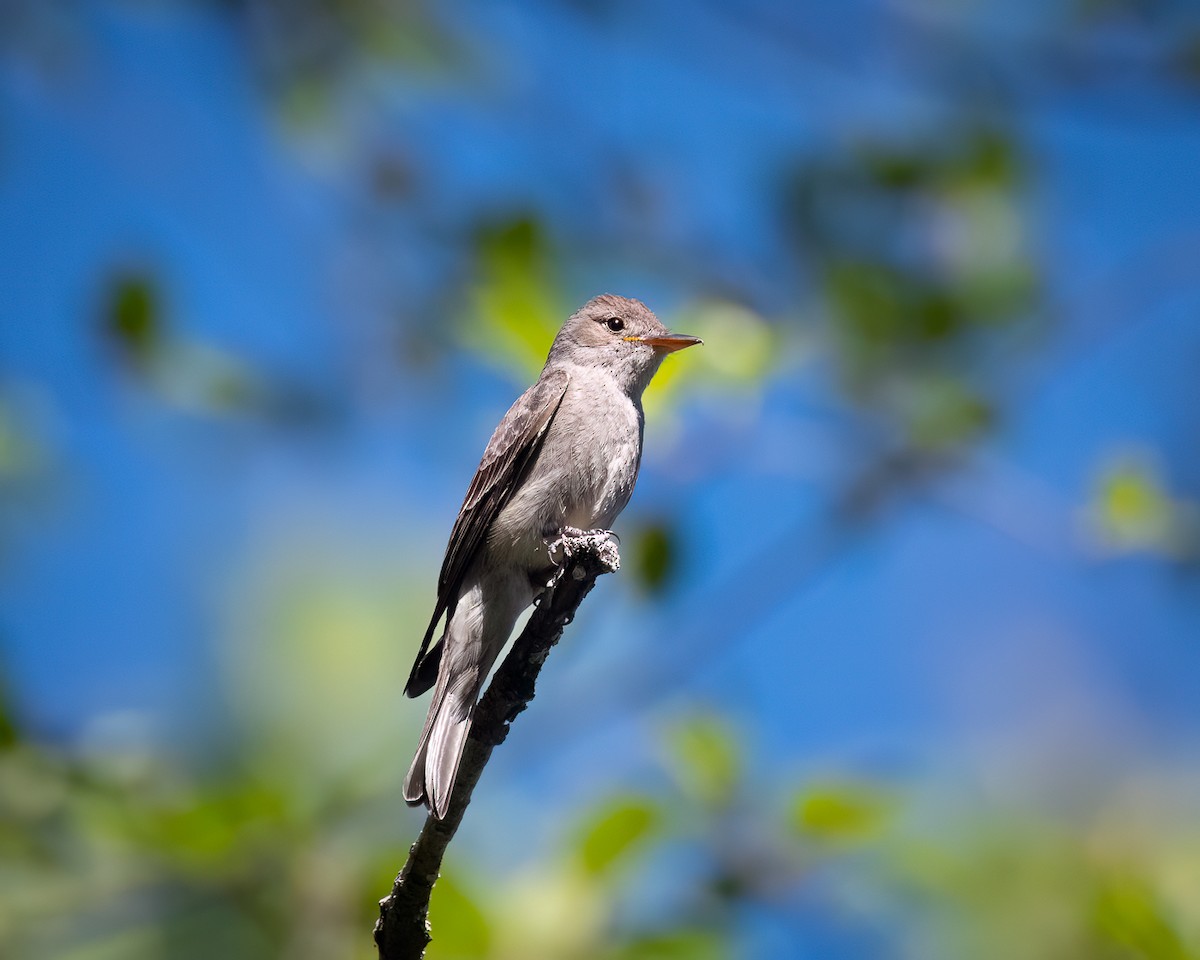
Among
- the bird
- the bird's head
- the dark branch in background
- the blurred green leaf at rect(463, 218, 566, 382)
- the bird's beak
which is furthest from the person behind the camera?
the bird's head

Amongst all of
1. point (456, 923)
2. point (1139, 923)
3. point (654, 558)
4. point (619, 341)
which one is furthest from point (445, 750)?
point (619, 341)

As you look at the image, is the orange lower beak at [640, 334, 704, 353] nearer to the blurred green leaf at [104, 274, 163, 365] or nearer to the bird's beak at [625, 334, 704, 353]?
the bird's beak at [625, 334, 704, 353]

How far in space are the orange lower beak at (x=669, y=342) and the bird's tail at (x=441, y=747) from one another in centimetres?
156

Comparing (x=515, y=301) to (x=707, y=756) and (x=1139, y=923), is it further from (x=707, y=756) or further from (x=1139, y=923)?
(x=1139, y=923)

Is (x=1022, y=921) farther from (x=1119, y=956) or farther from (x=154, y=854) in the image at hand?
(x=154, y=854)

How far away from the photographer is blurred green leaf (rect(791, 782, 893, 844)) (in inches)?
122

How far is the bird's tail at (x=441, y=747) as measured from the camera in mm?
2623

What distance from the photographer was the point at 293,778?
337 cm

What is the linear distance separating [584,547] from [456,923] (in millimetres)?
1001

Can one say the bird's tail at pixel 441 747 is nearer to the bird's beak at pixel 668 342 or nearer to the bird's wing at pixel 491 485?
the bird's wing at pixel 491 485

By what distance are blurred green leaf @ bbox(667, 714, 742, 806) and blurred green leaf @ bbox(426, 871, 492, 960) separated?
769 mm

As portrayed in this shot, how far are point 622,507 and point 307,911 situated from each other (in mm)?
1650

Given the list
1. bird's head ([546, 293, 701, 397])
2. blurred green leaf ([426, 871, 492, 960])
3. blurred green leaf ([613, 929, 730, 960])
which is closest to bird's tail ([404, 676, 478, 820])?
blurred green leaf ([426, 871, 492, 960])

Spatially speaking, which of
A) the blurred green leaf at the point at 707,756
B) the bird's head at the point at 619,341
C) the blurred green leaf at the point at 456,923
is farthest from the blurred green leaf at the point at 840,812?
the bird's head at the point at 619,341
